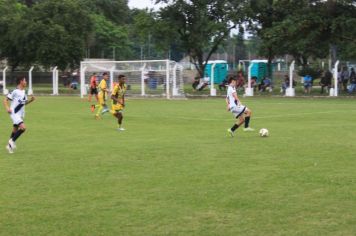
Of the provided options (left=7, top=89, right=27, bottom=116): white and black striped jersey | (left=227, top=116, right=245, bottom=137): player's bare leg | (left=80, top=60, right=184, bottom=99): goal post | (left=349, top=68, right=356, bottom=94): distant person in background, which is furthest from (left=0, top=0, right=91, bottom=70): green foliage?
(left=7, top=89, right=27, bottom=116): white and black striped jersey

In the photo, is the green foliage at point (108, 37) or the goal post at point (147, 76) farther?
the green foliage at point (108, 37)

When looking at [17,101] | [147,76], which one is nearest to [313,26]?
[147,76]

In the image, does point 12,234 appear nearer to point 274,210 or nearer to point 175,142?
point 274,210

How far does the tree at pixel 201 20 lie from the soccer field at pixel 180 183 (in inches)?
1111

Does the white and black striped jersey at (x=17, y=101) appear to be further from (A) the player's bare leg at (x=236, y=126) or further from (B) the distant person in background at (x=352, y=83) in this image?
(B) the distant person in background at (x=352, y=83)

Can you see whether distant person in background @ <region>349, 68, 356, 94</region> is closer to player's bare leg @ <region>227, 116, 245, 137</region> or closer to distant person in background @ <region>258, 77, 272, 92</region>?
distant person in background @ <region>258, 77, 272, 92</region>

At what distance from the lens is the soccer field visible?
7.12 meters

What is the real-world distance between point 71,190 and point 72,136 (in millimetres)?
8236

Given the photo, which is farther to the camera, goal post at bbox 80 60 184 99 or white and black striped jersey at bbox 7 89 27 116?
goal post at bbox 80 60 184 99

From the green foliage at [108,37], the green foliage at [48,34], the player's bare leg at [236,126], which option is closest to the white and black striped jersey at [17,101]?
the player's bare leg at [236,126]

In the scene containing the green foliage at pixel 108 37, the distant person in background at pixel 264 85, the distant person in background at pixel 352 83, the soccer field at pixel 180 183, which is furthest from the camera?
the green foliage at pixel 108 37

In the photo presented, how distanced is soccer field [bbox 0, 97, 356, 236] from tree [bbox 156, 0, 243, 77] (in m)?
28.2

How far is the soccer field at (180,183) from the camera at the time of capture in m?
7.12

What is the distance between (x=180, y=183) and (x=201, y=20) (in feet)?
121
